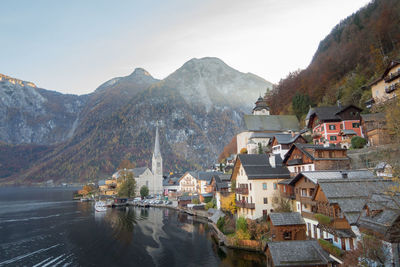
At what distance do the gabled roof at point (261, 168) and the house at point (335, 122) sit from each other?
43.0ft

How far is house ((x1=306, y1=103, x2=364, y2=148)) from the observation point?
168ft

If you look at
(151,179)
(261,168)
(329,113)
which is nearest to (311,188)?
(261,168)

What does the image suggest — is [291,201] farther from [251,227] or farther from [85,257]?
[85,257]

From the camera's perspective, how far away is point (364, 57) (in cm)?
7006

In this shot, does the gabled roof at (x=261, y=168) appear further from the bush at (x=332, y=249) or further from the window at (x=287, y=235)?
the bush at (x=332, y=249)

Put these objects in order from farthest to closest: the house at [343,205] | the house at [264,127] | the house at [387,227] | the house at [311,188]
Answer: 1. the house at [264,127]
2. the house at [311,188]
3. the house at [343,205]
4. the house at [387,227]

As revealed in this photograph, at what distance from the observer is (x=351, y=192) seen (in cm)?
2480

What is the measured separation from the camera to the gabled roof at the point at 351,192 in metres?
22.8

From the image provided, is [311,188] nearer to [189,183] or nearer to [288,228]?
[288,228]

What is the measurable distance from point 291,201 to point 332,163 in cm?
754

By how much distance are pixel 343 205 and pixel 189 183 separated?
76736mm

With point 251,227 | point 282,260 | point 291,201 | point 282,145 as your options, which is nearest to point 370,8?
point 282,145

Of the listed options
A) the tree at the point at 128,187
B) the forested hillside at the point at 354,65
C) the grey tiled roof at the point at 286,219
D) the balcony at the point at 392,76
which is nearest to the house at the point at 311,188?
the grey tiled roof at the point at 286,219

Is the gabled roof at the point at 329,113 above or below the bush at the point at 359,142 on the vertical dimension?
above
